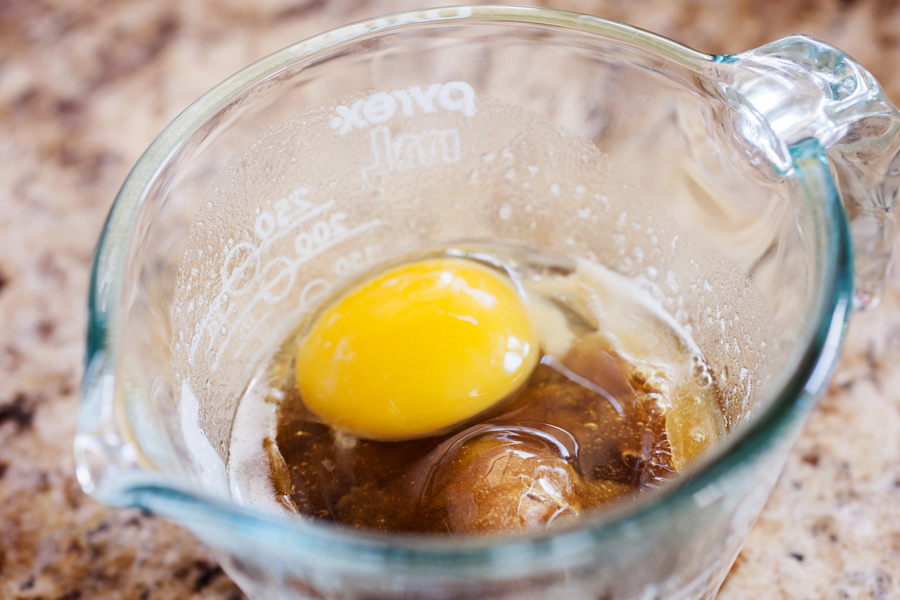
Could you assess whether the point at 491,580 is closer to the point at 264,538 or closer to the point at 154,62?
the point at 264,538

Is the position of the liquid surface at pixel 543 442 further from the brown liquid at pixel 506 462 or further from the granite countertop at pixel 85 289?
the granite countertop at pixel 85 289

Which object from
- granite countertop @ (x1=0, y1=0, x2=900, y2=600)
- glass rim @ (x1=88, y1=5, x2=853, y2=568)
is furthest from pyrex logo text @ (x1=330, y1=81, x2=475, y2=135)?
granite countertop @ (x1=0, y1=0, x2=900, y2=600)

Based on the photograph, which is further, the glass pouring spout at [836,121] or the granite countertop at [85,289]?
the granite countertop at [85,289]

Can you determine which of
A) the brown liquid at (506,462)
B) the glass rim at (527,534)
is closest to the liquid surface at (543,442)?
the brown liquid at (506,462)

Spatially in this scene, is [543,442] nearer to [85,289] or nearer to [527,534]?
[527,534]

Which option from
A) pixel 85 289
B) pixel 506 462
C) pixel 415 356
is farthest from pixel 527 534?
pixel 85 289

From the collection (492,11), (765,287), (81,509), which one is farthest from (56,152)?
(765,287)
